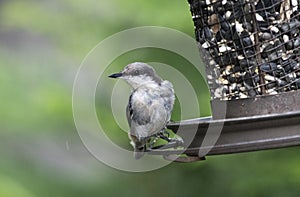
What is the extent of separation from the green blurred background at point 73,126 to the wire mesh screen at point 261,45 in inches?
20.0

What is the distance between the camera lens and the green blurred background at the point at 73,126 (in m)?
3.78

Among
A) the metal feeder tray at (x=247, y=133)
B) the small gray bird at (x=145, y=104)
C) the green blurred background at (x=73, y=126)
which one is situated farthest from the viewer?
the green blurred background at (x=73, y=126)

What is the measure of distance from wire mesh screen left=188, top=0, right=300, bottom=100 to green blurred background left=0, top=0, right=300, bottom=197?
51 cm

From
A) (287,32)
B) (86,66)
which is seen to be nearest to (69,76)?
(86,66)

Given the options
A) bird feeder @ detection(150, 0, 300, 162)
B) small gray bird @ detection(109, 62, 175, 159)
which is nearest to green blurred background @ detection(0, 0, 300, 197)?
small gray bird @ detection(109, 62, 175, 159)

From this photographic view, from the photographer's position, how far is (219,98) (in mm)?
3570

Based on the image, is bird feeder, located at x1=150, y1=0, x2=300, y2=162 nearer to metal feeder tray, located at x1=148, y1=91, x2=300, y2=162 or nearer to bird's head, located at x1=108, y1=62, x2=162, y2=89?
metal feeder tray, located at x1=148, y1=91, x2=300, y2=162

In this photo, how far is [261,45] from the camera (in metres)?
3.46

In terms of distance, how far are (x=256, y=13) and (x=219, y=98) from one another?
0.41m

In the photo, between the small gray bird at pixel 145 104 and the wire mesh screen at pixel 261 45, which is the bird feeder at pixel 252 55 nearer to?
the wire mesh screen at pixel 261 45

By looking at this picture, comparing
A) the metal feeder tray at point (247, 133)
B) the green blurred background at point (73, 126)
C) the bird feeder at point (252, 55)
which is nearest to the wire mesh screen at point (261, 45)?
the bird feeder at point (252, 55)

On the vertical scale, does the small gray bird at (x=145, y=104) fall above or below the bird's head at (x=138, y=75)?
below

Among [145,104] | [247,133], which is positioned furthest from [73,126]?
[247,133]

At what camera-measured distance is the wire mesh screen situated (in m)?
3.44
